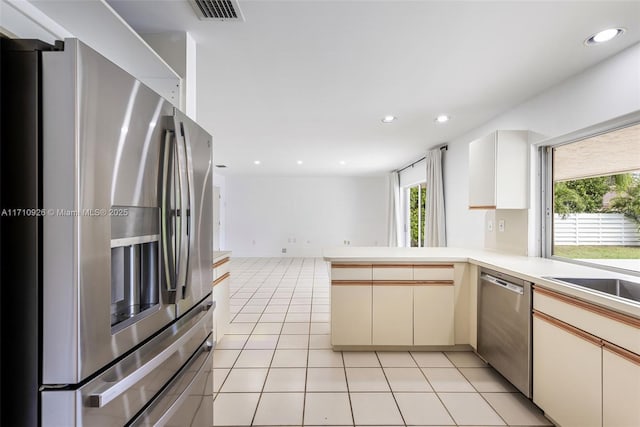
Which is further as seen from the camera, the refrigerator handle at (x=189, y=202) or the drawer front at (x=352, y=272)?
the drawer front at (x=352, y=272)

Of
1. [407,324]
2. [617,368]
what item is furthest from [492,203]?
[617,368]

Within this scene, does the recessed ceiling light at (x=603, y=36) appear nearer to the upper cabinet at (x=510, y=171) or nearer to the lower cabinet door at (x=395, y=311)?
the upper cabinet at (x=510, y=171)

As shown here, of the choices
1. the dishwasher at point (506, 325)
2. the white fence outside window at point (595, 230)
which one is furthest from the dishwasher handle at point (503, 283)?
the white fence outside window at point (595, 230)

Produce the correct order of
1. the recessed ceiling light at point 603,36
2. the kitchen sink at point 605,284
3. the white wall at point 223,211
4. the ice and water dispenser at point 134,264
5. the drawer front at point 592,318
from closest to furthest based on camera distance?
the ice and water dispenser at point 134,264, the drawer front at point 592,318, the recessed ceiling light at point 603,36, the kitchen sink at point 605,284, the white wall at point 223,211

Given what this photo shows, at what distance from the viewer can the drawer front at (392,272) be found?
8.70 feet

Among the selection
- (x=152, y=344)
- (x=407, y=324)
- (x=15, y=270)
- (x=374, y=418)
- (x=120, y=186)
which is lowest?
(x=374, y=418)

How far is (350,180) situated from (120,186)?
788cm

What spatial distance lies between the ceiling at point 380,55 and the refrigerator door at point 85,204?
1.02 meters

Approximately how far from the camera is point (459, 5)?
149 centimetres

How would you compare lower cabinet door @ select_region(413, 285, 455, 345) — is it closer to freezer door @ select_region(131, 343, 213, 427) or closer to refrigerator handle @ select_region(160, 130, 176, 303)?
freezer door @ select_region(131, 343, 213, 427)

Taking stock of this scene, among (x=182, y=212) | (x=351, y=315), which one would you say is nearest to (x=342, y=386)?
(x=351, y=315)

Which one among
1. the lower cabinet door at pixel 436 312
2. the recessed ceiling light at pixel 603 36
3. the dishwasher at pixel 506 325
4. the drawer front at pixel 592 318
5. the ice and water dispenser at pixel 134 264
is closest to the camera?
the ice and water dispenser at pixel 134 264

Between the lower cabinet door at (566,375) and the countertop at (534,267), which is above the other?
the countertop at (534,267)

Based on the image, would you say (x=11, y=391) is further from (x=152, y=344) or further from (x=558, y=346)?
(x=558, y=346)
